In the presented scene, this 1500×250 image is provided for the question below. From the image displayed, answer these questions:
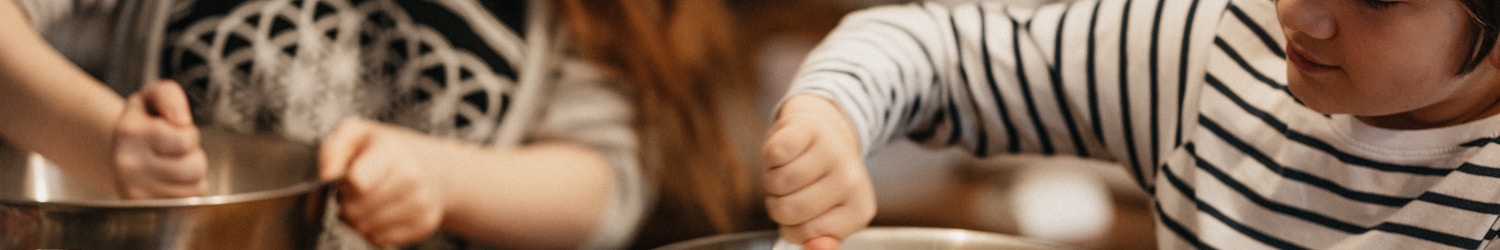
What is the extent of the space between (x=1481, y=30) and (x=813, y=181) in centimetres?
16

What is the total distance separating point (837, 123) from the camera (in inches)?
13.2

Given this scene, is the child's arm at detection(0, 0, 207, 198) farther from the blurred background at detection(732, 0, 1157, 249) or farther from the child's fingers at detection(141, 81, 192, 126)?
the blurred background at detection(732, 0, 1157, 249)

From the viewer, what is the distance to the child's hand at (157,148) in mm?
375

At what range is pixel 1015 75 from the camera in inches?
16.8

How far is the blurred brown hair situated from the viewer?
0.50 m

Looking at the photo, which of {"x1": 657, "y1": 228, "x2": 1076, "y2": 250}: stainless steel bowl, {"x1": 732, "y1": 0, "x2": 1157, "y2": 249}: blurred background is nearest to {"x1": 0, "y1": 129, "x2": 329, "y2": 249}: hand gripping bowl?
{"x1": 657, "y1": 228, "x2": 1076, "y2": 250}: stainless steel bowl

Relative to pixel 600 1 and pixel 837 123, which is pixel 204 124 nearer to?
pixel 600 1

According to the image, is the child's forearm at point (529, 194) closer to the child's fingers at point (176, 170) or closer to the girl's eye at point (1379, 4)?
the child's fingers at point (176, 170)

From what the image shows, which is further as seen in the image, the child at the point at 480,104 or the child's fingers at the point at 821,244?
the child at the point at 480,104

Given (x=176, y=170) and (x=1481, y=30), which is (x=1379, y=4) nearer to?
(x=1481, y=30)

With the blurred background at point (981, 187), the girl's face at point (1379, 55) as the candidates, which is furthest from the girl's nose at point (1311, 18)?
the blurred background at point (981, 187)

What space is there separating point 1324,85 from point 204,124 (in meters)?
0.41

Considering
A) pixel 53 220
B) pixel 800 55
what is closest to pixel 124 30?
pixel 53 220

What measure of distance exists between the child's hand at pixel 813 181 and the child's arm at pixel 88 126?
8.2 inches
